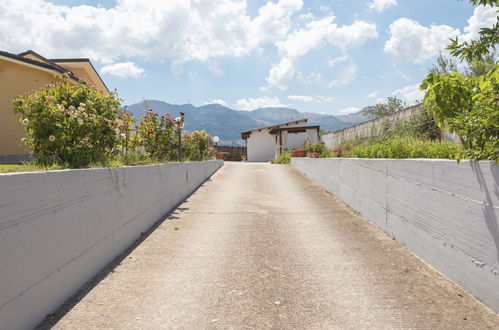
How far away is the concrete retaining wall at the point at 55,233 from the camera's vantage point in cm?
249

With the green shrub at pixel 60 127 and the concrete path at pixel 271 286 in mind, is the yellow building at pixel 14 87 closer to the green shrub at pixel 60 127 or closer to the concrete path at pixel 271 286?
the green shrub at pixel 60 127

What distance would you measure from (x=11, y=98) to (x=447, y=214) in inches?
635

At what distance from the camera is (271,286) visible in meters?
3.78

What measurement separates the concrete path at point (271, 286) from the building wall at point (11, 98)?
10.6 metres

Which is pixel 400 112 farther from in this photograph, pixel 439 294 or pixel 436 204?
pixel 439 294

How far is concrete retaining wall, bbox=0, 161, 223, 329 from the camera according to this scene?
98.0 inches

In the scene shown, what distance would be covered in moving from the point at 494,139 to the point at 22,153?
15.8m

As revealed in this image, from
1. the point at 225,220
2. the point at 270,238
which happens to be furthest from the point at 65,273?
the point at 225,220

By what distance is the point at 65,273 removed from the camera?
3.31 meters

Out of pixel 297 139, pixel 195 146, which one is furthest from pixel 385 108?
pixel 195 146

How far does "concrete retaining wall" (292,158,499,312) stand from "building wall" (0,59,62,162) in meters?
13.6

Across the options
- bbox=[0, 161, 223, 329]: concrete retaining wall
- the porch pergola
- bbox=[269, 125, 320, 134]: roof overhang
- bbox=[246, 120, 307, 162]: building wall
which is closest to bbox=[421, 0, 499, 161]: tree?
bbox=[0, 161, 223, 329]: concrete retaining wall

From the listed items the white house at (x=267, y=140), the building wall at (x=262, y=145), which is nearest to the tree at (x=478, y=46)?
the white house at (x=267, y=140)

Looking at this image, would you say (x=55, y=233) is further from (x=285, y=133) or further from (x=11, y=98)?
(x=285, y=133)
